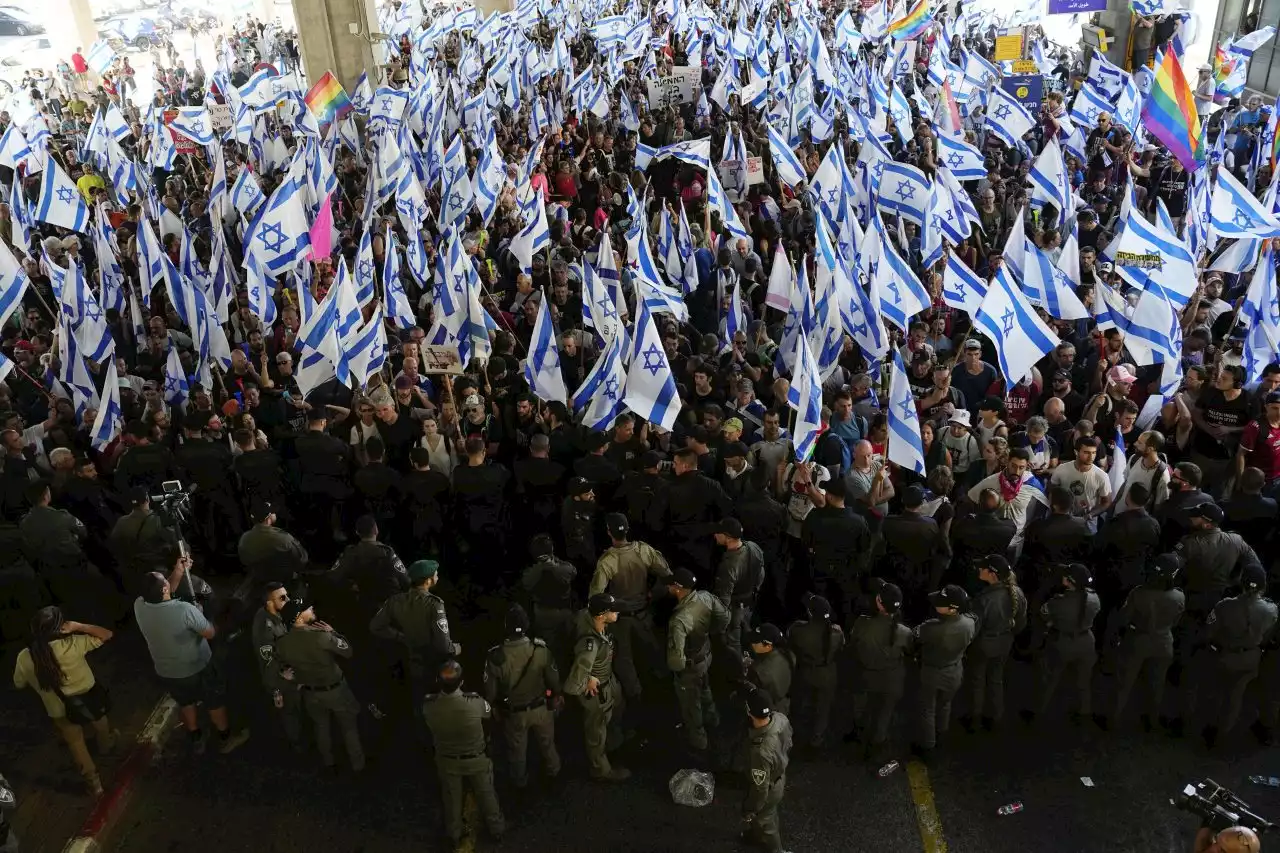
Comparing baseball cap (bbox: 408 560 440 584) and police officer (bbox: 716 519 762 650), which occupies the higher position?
baseball cap (bbox: 408 560 440 584)

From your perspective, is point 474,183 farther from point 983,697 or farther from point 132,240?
point 983,697

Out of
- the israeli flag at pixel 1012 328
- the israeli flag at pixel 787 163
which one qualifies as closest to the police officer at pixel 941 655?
the israeli flag at pixel 1012 328

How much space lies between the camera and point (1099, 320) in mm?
10086

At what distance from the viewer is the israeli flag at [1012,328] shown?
29.3 ft

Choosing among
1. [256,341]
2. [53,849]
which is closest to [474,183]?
[256,341]

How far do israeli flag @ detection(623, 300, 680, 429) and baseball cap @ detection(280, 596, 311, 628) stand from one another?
3.27m

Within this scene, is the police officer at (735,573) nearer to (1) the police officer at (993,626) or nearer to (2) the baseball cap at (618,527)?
(2) the baseball cap at (618,527)

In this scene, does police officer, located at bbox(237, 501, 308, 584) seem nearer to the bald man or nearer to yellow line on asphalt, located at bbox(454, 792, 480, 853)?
yellow line on asphalt, located at bbox(454, 792, 480, 853)

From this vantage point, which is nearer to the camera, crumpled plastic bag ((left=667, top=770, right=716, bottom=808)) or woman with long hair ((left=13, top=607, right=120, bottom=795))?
woman with long hair ((left=13, top=607, right=120, bottom=795))

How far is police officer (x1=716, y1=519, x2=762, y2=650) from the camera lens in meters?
7.42

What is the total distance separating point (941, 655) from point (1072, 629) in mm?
973

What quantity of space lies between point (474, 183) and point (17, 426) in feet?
21.9

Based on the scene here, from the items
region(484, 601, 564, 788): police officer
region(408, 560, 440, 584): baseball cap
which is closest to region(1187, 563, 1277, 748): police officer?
region(484, 601, 564, 788): police officer

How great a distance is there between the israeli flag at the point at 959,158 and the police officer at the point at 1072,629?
777 centimetres
